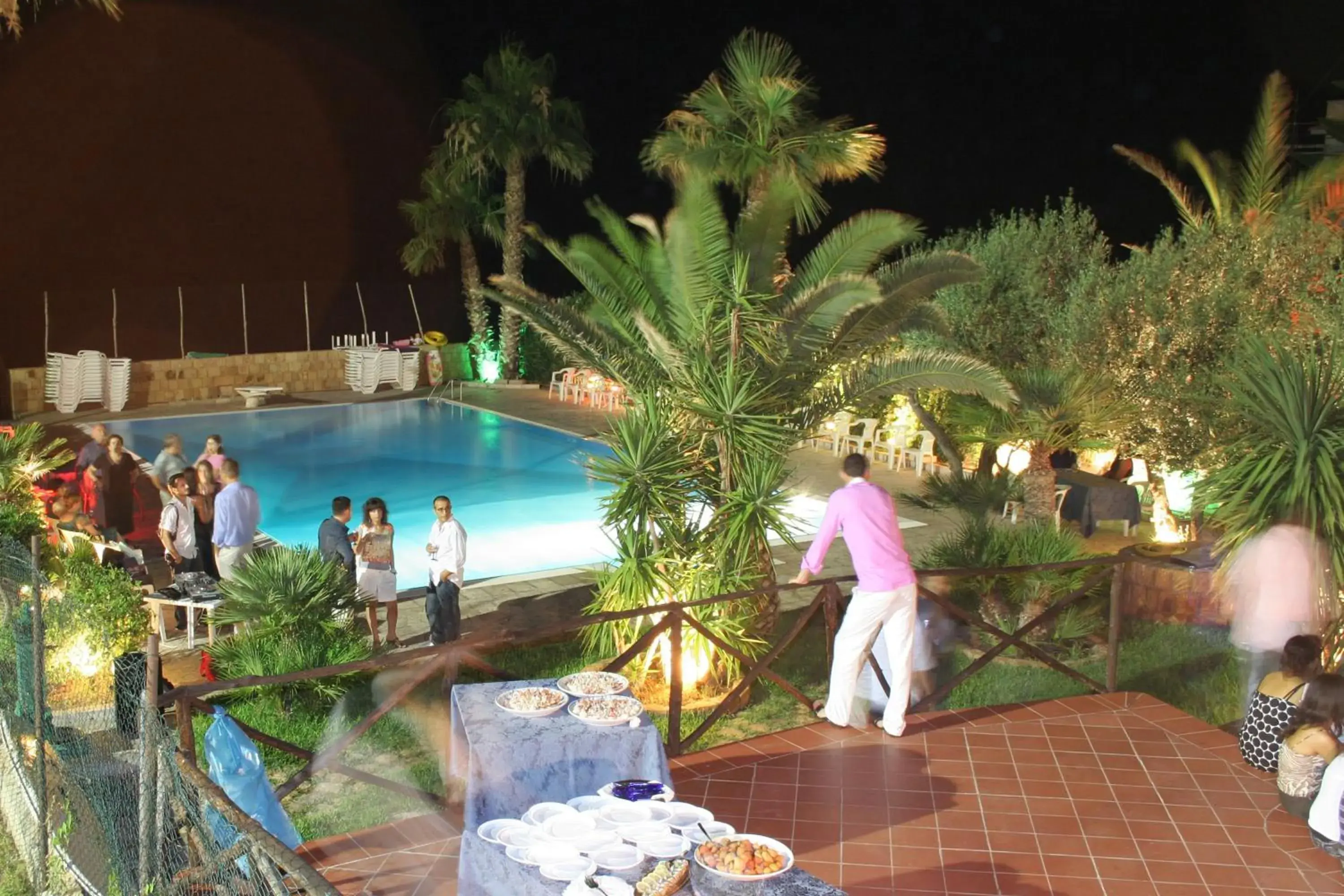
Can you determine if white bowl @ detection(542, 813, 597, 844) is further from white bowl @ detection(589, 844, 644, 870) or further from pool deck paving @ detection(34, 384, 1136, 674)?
pool deck paving @ detection(34, 384, 1136, 674)

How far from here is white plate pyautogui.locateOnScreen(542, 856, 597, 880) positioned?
427cm

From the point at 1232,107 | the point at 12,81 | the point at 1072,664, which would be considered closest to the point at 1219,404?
the point at 1072,664

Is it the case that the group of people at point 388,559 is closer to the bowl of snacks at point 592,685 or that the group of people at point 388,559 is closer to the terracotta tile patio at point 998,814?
the terracotta tile patio at point 998,814

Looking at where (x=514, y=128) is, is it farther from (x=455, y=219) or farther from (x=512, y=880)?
(x=512, y=880)

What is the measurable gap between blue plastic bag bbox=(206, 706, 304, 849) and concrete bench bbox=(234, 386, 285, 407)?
22429 mm

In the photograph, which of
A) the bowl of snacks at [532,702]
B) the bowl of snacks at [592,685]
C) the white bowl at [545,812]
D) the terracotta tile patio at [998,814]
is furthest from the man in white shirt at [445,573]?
the white bowl at [545,812]

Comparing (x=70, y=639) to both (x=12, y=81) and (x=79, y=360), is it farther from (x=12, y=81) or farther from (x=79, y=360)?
(x=12, y=81)

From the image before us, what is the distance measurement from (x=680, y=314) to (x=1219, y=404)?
4.58 meters

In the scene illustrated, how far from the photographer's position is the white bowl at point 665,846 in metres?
4.39

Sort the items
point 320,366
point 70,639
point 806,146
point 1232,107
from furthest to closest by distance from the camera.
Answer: point 1232,107 → point 320,366 → point 806,146 → point 70,639

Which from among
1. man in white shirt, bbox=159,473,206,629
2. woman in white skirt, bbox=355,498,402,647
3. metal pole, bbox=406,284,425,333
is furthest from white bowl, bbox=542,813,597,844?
metal pole, bbox=406,284,425,333

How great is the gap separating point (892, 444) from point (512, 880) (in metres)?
15.6

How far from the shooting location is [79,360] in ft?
83.0

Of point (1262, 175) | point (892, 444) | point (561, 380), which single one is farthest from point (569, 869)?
point (561, 380)
